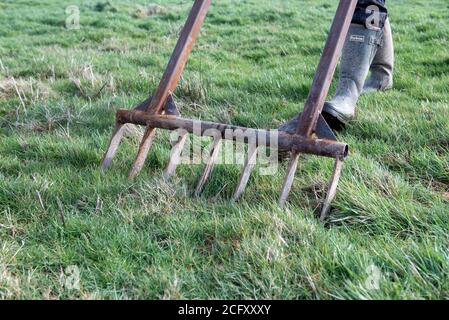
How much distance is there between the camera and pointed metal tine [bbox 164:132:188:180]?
8.16ft

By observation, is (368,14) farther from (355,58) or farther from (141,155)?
(141,155)

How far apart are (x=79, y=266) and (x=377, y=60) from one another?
2.50m

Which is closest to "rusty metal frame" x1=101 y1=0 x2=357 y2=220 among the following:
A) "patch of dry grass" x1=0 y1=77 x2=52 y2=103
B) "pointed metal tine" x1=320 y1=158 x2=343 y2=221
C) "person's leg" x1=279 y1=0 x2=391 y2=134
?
"pointed metal tine" x1=320 y1=158 x2=343 y2=221

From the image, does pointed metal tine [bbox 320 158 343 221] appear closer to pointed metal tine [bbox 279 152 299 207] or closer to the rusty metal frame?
the rusty metal frame

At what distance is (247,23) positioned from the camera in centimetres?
765

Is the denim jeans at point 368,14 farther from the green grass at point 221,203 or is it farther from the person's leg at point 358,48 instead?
the green grass at point 221,203

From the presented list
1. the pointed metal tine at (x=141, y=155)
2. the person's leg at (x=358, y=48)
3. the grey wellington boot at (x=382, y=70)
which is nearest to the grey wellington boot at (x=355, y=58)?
the person's leg at (x=358, y=48)

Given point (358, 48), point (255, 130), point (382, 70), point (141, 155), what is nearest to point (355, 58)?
point (358, 48)

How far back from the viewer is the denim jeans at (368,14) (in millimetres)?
3010

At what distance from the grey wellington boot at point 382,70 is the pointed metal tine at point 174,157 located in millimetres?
1514

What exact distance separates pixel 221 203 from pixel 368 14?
4.90ft

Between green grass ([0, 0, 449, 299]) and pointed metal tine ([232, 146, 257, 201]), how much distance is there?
56mm
